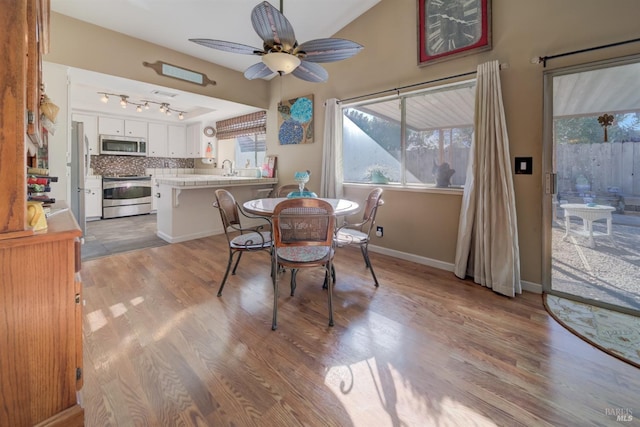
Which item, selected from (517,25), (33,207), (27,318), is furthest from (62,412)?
(517,25)

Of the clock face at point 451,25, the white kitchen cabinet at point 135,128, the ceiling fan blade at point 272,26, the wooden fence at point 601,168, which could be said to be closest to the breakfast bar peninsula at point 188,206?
the ceiling fan blade at point 272,26

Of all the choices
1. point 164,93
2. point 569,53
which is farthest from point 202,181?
point 569,53

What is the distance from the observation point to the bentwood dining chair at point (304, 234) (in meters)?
1.89

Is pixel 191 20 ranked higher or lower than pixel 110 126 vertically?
higher

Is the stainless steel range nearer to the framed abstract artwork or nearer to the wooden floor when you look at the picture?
the framed abstract artwork

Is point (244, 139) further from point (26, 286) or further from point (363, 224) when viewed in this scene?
point (26, 286)

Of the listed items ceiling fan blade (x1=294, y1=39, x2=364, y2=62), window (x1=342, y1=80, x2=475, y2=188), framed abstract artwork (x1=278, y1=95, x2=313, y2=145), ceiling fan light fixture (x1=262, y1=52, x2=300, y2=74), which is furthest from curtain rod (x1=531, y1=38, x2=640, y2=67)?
framed abstract artwork (x1=278, y1=95, x2=313, y2=145)

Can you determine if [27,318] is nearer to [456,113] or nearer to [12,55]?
[12,55]

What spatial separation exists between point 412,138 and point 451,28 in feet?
3.61

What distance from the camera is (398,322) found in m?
2.00

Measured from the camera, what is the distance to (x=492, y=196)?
2.51m

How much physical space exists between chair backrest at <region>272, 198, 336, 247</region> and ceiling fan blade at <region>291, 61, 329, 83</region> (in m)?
1.30

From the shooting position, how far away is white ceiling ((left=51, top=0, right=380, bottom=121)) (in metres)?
2.95

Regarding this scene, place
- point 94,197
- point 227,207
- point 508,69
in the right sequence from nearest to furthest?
point 227,207
point 508,69
point 94,197
